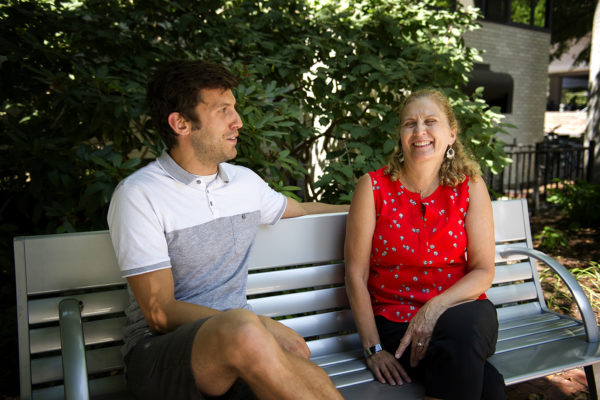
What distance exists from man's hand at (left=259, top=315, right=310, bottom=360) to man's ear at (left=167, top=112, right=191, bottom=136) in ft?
2.87

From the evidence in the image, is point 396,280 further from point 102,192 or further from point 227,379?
point 102,192

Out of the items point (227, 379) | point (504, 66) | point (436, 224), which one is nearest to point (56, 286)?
point (227, 379)

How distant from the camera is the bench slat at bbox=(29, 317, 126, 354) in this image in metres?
2.03

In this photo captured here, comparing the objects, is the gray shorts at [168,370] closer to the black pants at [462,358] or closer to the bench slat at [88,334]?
the bench slat at [88,334]

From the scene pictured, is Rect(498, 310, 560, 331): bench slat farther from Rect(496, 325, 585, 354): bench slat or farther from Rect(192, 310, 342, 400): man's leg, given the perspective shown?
Rect(192, 310, 342, 400): man's leg

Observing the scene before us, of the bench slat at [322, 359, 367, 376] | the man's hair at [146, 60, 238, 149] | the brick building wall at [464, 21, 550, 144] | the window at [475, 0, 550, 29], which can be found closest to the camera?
the man's hair at [146, 60, 238, 149]

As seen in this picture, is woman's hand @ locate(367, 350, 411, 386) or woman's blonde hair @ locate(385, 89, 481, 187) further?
woman's blonde hair @ locate(385, 89, 481, 187)

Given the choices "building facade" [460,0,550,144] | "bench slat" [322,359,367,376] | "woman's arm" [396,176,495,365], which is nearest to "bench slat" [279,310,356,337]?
"bench slat" [322,359,367,376]

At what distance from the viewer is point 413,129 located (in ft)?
7.86

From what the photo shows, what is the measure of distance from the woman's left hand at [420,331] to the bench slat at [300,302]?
508mm

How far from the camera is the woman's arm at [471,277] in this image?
6.91 feet

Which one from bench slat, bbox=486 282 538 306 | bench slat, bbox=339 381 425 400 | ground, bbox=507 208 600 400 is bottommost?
ground, bbox=507 208 600 400

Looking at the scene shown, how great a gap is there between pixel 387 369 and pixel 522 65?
12.1 metres

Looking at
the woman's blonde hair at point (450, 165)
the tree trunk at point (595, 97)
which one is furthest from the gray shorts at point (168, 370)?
the tree trunk at point (595, 97)
